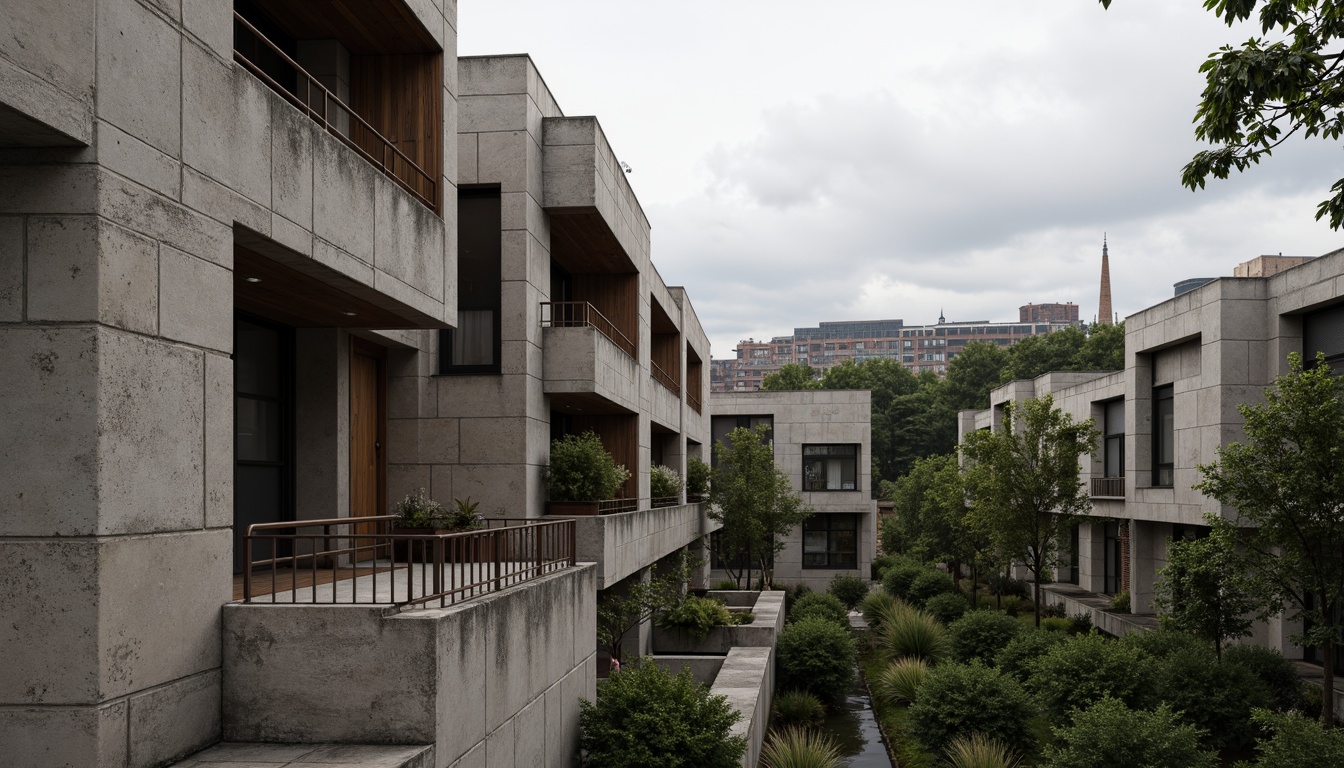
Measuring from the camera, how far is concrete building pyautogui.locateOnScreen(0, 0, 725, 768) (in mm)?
6805

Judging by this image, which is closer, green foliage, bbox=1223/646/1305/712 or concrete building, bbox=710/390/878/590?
green foliage, bbox=1223/646/1305/712

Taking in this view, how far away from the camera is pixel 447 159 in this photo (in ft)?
45.2

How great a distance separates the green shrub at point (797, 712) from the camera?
22.5 metres

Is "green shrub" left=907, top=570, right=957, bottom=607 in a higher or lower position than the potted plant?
lower

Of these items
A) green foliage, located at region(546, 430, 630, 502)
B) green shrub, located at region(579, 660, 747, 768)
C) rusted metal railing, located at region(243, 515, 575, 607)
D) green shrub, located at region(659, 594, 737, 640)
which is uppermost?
green foliage, located at region(546, 430, 630, 502)

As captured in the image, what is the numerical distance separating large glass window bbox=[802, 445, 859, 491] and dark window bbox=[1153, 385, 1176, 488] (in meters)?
20.5

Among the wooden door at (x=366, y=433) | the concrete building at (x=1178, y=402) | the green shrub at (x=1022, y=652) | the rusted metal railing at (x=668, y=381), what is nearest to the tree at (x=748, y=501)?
the rusted metal railing at (x=668, y=381)

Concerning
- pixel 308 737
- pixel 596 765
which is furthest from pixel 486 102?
pixel 308 737

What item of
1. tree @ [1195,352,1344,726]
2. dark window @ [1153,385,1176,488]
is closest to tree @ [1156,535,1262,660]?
tree @ [1195,352,1344,726]

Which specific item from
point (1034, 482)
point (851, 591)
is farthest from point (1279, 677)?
point (851, 591)

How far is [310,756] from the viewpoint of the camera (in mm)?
7676

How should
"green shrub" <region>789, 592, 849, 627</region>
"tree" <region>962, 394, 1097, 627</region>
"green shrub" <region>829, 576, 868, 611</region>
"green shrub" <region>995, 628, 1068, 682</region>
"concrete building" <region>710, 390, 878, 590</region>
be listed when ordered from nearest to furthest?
"green shrub" <region>995, 628, 1068, 682</region>
"tree" <region>962, 394, 1097, 627</region>
"green shrub" <region>789, 592, 849, 627</region>
"green shrub" <region>829, 576, 868, 611</region>
"concrete building" <region>710, 390, 878, 590</region>

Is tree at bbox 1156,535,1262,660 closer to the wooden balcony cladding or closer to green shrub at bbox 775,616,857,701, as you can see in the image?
green shrub at bbox 775,616,857,701

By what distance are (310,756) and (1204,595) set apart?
17.7m
